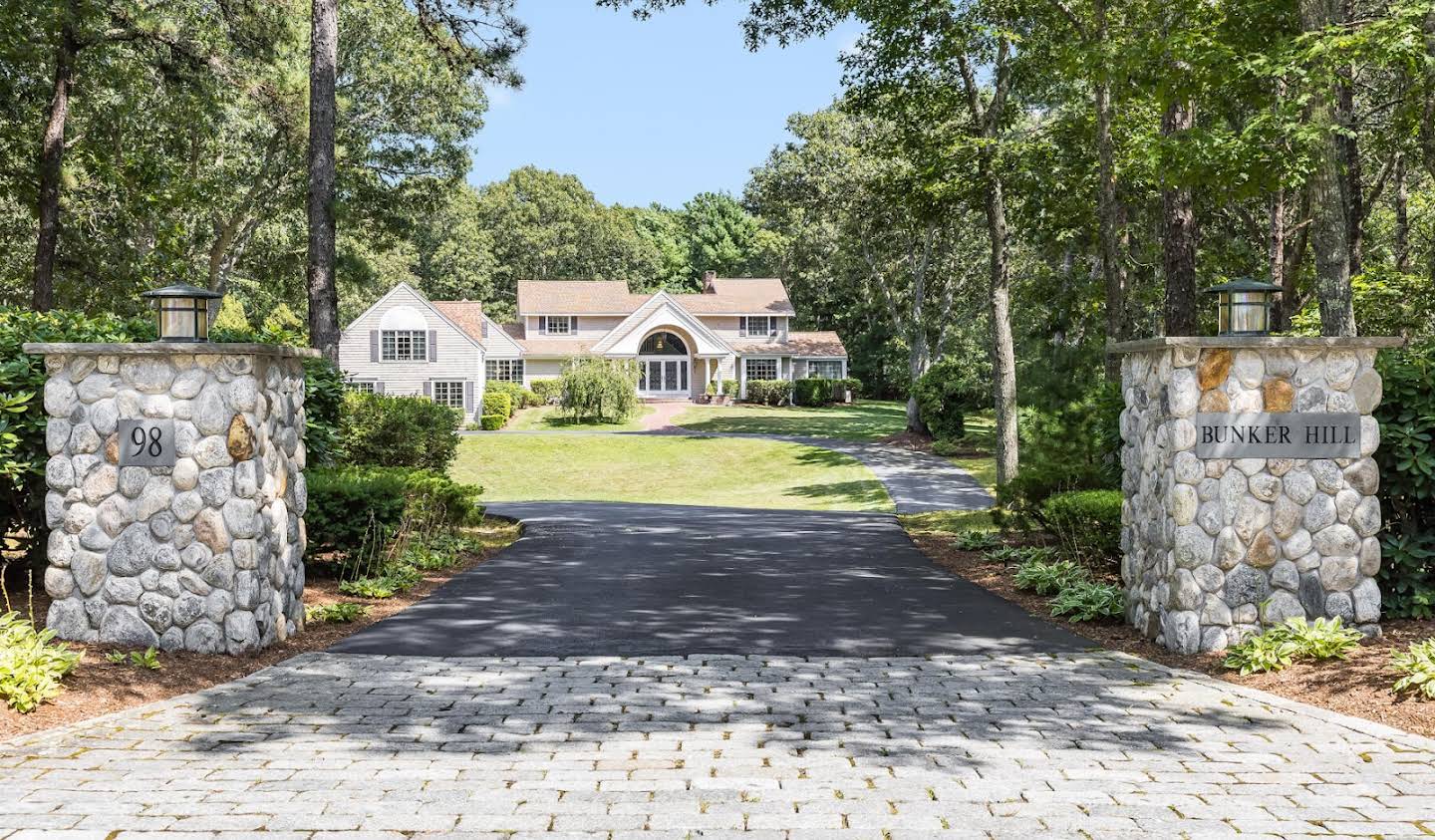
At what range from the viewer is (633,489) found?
28.0 meters

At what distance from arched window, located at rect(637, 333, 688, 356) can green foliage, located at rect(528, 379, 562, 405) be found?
17.1ft

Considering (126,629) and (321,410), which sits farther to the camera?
(321,410)

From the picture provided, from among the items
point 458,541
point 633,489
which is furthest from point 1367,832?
point 633,489

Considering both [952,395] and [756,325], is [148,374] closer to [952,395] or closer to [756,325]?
[952,395]

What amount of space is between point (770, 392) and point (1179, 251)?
3795 cm

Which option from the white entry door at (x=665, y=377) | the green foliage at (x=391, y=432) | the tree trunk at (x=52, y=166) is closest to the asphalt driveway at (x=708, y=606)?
the green foliage at (x=391, y=432)

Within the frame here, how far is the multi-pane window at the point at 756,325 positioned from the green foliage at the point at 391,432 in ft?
126

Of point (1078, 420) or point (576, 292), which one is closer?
point (1078, 420)

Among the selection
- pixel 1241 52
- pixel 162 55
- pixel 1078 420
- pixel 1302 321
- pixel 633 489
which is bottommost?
pixel 633 489

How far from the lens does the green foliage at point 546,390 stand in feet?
166

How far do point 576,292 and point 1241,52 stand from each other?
151 feet

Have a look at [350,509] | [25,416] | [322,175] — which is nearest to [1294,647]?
[350,509]

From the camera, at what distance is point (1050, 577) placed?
9945 mm

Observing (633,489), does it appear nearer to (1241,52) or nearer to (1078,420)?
(1078,420)
